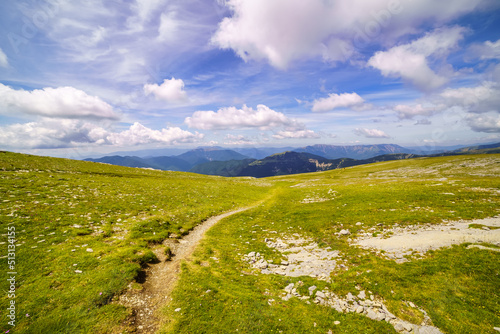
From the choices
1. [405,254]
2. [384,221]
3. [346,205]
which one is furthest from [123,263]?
[346,205]

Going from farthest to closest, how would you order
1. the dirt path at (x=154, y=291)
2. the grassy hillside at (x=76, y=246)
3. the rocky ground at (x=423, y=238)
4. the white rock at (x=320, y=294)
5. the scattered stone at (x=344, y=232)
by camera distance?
the scattered stone at (x=344, y=232) → the rocky ground at (x=423, y=238) → the white rock at (x=320, y=294) → the dirt path at (x=154, y=291) → the grassy hillside at (x=76, y=246)

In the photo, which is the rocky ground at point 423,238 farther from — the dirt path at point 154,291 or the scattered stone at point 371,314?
the dirt path at point 154,291

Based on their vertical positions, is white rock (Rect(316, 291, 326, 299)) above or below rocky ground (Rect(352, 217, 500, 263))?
below

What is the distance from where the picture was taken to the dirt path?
9.66 m

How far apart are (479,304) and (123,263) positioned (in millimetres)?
21243

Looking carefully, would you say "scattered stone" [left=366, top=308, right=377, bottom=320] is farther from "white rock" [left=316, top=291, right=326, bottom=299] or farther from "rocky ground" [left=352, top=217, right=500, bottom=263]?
"rocky ground" [left=352, top=217, right=500, bottom=263]

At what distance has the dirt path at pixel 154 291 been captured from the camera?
9664mm

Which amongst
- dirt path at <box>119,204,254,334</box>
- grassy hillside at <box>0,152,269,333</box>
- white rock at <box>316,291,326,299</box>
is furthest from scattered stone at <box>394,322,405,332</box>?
grassy hillside at <box>0,152,269,333</box>

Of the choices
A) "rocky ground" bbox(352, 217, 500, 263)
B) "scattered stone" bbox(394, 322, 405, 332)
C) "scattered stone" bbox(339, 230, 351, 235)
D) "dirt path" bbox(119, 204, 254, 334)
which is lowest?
"dirt path" bbox(119, 204, 254, 334)

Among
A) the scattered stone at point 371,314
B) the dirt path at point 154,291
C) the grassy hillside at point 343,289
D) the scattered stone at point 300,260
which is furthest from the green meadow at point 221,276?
the scattered stone at point 300,260

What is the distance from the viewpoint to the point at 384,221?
2106 centimetres

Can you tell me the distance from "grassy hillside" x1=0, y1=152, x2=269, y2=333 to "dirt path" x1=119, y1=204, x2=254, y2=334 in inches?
27.8

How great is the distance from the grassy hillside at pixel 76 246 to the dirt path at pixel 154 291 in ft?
2.31

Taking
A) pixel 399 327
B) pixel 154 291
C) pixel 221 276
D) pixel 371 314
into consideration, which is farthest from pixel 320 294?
pixel 154 291
